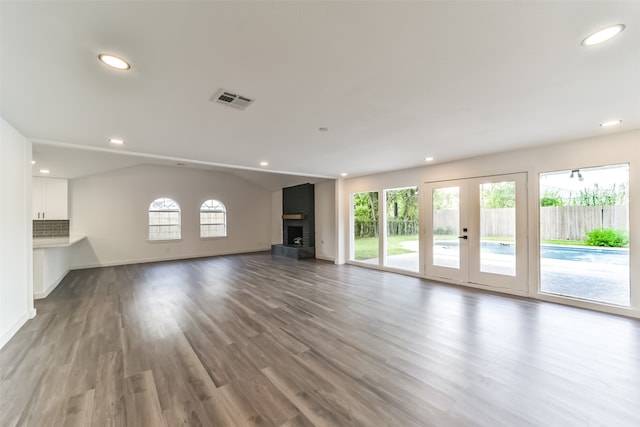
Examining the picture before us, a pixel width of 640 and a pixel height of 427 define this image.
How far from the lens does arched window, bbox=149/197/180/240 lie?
8.07 m

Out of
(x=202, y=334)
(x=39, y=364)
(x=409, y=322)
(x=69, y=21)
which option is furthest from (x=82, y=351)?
(x=409, y=322)

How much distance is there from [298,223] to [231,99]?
6.94 meters

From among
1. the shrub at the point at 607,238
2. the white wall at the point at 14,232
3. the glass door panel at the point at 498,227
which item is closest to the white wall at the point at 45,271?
the white wall at the point at 14,232

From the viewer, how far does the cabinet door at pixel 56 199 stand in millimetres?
6289

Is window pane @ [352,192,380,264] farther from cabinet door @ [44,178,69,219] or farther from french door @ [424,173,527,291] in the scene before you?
cabinet door @ [44,178,69,219]

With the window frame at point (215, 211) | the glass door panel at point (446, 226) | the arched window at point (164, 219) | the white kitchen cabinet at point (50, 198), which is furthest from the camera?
the window frame at point (215, 211)

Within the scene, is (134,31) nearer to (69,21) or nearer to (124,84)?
(69,21)

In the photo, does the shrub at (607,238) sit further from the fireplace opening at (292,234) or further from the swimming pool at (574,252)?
the fireplace opening at (292,234)

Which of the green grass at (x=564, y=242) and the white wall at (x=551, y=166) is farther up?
the white wall at (x=551, y=166)

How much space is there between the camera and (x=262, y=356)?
2490mm

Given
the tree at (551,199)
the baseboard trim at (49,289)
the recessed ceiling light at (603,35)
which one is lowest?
the baseboard trim at (49,289)

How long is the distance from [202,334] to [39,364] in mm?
1396

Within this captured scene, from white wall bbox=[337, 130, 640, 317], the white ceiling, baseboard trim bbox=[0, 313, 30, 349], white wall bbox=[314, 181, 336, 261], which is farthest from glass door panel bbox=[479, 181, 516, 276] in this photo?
baseboard trim bbox=[0, 313, 30, 349]

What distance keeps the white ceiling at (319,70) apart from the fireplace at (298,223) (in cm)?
518
